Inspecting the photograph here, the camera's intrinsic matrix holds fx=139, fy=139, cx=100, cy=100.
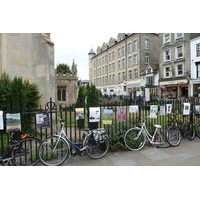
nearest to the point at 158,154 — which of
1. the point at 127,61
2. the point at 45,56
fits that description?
the point at 45,56

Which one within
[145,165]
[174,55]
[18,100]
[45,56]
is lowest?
[145,165]

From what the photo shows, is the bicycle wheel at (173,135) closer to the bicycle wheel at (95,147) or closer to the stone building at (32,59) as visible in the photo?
the bicycle wheel at (95,147)

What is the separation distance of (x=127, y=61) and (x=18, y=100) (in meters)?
30.5

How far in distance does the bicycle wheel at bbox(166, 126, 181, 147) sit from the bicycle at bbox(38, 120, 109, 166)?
2.31 metres

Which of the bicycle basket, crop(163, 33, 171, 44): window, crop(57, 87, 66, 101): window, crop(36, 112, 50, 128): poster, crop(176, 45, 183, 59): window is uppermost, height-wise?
crop(163, 33, 171, 44): window

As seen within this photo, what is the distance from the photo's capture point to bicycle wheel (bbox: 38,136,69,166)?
11.6 feet

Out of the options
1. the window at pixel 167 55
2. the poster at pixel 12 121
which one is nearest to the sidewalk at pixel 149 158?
the poster at pixel 12 121

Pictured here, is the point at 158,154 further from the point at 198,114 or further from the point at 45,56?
the point at 45,56

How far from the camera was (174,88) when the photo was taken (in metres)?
22.8

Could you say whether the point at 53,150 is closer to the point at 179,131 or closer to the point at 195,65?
the point at 179,131

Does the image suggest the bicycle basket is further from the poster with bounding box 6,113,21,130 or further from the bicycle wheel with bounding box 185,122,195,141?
the bicycle wheel with bounding box 185,122,195,141

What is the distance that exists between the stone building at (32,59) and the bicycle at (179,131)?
5266mm

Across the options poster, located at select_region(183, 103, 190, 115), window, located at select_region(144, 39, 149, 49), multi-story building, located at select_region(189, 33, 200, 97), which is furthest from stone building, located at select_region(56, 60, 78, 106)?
window, located at select_region(144, 39, 149, 49)

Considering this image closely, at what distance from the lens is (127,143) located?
438 centimetres
